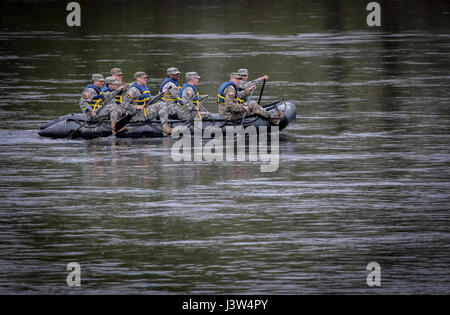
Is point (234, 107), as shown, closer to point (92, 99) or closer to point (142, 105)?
point (142, 105)

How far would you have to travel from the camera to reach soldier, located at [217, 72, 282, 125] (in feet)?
97.1

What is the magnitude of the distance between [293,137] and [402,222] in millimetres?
9918

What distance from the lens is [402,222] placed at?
2075cm

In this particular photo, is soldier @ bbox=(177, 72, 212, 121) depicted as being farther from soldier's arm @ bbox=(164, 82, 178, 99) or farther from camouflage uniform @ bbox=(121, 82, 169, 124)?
camouflage uniform @ bbox=(121, 82, 169, 124)

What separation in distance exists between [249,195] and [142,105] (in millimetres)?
7800

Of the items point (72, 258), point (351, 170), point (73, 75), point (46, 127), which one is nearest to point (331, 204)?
point (351, 170)

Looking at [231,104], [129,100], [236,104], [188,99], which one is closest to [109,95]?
[129,100]

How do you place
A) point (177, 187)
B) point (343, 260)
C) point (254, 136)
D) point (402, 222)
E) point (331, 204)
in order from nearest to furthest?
point (343, 260), point (402, 222), point (331, 204), point (177, 187), point (254, 136)

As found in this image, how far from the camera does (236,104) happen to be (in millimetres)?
29609

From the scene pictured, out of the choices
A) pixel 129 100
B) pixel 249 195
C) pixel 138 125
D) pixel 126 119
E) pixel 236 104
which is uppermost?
pixel 129 100

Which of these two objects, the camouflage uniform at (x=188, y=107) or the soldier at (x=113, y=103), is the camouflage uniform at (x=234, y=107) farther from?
the soldier at (x=113, y=103)

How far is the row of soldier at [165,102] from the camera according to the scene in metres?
29.7

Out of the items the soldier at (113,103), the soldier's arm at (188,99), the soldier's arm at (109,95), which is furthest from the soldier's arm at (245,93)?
the soldier's arm at (109,95)
